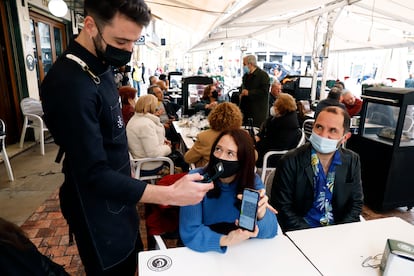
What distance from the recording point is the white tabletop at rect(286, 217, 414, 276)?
1.24 m

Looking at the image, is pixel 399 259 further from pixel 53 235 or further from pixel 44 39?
pixel 44 39

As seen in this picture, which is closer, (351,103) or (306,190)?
(306,190)

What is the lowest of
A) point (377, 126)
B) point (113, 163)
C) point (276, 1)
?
point (377, 126)

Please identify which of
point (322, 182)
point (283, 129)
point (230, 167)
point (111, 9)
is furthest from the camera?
point (283, 129)

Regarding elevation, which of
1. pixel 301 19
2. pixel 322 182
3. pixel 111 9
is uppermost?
pixel 301 19

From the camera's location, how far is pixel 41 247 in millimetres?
2533

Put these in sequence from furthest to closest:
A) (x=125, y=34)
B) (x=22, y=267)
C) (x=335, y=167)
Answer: (x=335, y=167) < (x=125, y=34) < (x=22, y=267)

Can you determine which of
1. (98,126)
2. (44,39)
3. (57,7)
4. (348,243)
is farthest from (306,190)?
(44,39)

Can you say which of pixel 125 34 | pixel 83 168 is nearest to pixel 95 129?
pixel 83 168

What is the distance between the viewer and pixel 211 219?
160 centimetres

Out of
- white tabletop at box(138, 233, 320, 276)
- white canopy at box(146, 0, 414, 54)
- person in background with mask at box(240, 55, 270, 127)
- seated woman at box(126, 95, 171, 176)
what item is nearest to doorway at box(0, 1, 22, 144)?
white canopy at box(146, 0, 414, 54)

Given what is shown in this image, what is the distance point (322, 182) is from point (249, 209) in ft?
2.94

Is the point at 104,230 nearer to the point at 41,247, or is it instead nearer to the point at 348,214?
the point at 348,214

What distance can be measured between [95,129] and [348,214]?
66.7 inches
